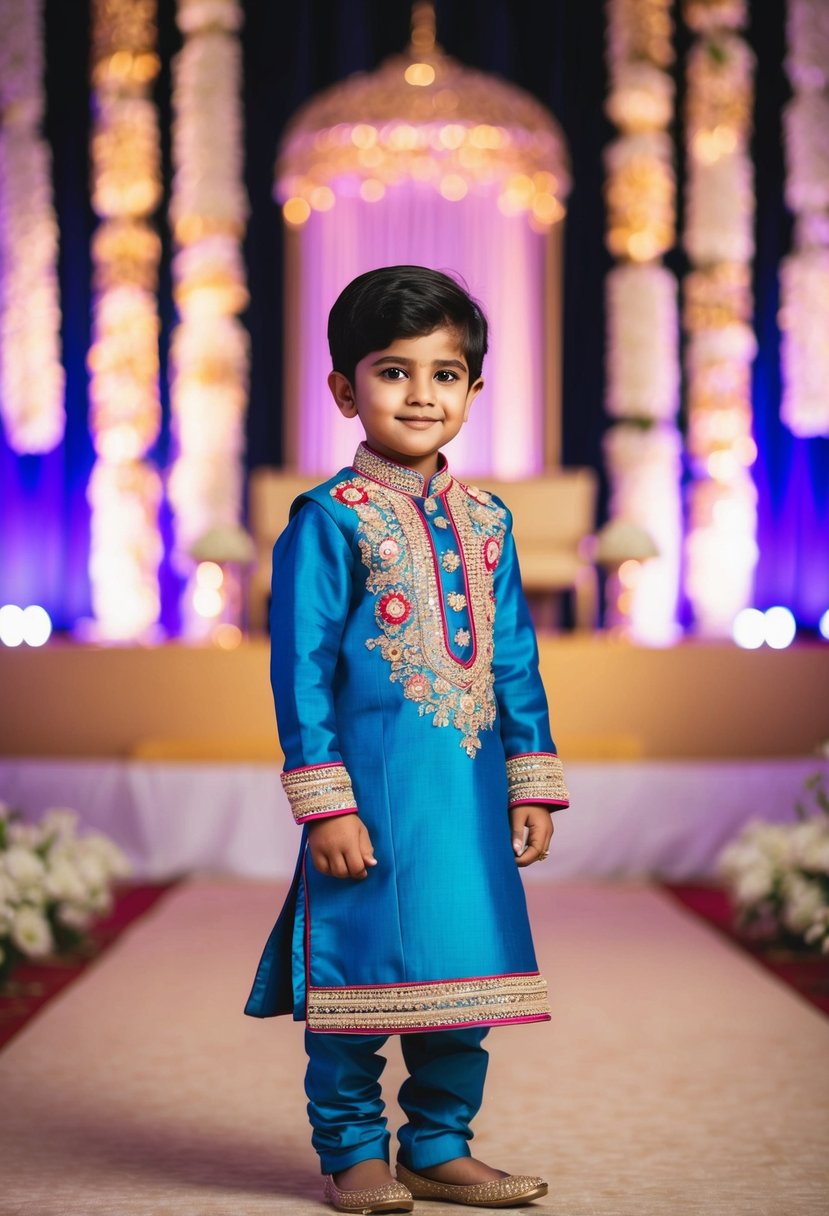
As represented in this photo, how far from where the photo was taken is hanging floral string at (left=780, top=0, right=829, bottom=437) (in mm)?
6641

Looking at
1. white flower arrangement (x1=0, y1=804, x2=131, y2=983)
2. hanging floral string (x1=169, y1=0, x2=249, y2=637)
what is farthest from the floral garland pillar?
white flower arrangement (x1=0, y1=804, x2=131, y2=983)

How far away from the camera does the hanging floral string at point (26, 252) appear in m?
6.60

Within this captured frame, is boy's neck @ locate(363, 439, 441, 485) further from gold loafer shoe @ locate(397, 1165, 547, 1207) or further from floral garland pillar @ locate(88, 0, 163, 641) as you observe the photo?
floral garland pillar @ locate(88, 0, 163, 641)

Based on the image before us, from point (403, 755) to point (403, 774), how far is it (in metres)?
0.02

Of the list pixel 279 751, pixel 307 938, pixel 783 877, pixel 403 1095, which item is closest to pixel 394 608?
pixel 307 938

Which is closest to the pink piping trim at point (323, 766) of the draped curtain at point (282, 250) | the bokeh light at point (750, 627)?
the bokeh light at point (750, 627)

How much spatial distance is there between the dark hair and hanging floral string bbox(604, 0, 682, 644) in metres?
5.03

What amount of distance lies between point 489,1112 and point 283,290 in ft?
18.0

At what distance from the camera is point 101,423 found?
6613 millimetres

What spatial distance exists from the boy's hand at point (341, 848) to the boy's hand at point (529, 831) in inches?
6.9

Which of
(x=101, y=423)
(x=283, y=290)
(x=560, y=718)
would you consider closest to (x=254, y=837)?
(x=560, y=718)

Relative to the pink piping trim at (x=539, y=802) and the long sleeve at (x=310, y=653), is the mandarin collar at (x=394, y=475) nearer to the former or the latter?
the long sleeve at (x=310, y=653)

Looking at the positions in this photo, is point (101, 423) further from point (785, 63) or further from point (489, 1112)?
point (489, 1112)

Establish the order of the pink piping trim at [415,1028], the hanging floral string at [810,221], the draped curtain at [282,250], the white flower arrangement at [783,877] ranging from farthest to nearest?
1. the draped curtain at [282,250]
2. the hanging floral string at [810,221]
3. the white flower arrangement at [783,877]
4. the pink piping trim at [415,1028]
